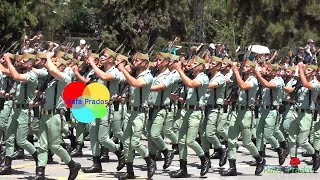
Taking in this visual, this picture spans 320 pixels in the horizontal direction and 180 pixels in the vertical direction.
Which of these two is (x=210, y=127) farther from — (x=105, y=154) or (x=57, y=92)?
(x=57, y=92)

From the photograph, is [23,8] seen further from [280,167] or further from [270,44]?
[280,167]

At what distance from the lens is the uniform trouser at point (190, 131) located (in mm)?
12820

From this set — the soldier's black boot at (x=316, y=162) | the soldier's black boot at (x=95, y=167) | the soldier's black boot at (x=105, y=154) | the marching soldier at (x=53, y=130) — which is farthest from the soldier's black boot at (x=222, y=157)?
the marching soldier at (x=53, y=130)

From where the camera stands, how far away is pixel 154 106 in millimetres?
13000

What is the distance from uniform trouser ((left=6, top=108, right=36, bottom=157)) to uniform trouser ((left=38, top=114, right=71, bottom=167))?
0.71 metres

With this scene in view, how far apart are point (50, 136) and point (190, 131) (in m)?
2.34

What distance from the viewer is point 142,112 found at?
12.4 m

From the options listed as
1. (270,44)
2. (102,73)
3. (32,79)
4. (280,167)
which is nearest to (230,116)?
(280,167)

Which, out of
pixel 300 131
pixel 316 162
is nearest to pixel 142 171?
pixel 300 131

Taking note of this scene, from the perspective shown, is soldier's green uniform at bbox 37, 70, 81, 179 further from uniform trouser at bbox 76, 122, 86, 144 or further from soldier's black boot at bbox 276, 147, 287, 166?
soldier's black boot at bbox 276, 147, 287, 166

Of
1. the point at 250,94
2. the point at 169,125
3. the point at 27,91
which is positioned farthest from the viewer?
the point at 169,125

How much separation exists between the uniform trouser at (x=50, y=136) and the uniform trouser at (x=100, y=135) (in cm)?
133

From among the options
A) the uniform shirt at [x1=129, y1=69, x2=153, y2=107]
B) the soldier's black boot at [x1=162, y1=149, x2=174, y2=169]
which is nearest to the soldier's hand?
the soldier's black boot at [x1=162, y1=149, x2=174, y2=169]

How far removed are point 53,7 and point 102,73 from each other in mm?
34273
